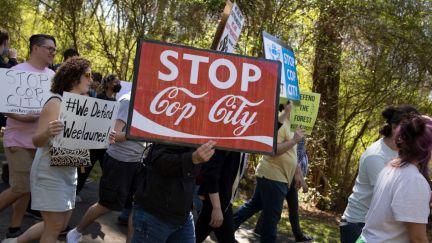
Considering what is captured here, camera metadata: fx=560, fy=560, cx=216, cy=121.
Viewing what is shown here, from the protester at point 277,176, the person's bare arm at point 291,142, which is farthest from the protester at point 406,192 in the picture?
the protester at point 277,176

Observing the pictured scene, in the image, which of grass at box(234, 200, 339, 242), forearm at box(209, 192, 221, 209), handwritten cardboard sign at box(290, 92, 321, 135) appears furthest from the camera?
grass at box(234, 200, 339, 242)

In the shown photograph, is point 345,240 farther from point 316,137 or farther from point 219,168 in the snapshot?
point 316,137

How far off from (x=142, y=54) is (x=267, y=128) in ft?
2.99

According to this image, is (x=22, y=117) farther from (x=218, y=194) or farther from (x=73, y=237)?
(x=218, y=194)

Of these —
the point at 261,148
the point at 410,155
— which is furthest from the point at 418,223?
the point at 261,148

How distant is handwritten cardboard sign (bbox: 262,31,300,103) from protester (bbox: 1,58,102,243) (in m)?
1.78

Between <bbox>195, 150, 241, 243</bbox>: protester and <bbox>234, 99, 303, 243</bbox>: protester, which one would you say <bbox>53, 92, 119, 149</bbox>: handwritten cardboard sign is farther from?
<bbox>234, 99, 303, 243</bbox>: protester

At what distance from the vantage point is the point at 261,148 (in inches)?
139

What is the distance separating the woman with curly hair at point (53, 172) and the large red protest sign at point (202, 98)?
115 cm

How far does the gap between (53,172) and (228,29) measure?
1884mm

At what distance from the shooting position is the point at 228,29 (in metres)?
4.84

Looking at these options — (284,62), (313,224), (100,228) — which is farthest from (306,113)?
(313,224)

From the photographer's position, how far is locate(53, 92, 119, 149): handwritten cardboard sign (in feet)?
14.3

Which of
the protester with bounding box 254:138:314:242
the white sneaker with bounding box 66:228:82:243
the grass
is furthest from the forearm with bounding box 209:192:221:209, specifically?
the grass
